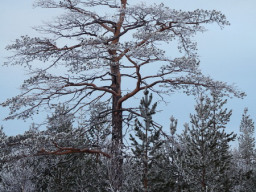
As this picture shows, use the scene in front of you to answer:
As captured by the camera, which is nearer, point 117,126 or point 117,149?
point 117,149

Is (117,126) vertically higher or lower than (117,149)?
higher

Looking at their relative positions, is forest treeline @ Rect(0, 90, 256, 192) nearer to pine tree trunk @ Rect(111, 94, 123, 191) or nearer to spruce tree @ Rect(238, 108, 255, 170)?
pine tree trunk @ Rect(111, 94, 123, 191)

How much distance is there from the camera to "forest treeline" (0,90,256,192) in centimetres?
1244

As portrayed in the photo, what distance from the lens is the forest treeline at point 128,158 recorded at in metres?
12.4

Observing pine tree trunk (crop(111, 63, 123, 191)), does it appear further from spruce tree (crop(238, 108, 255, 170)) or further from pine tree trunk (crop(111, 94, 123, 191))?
spruce tree (crop(238, 108, 255, 170))

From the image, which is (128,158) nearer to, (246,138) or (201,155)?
(201,155)

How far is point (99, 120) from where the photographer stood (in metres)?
15.9

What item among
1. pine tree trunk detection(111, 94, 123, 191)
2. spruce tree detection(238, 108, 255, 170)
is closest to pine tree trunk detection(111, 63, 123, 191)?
pine tree trunk detection(111, 94, 123, 191)

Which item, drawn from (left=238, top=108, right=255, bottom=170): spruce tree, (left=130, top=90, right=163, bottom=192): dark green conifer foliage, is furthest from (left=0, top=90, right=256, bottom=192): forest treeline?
(left=238, top=108, right=255, bottom=170): spruce tree

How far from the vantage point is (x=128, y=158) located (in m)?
13.4

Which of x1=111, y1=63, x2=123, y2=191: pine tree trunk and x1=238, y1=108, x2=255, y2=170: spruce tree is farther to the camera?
x1=238, y1=108, x2=255, y2=170: spruce tree

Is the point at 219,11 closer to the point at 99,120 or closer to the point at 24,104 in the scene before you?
Answer: the point at 99,120

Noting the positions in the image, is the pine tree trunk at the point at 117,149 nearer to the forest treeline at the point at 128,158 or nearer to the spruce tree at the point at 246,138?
the forest treeline at the point at 128,158

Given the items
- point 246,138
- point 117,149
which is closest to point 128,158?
point 117,149
